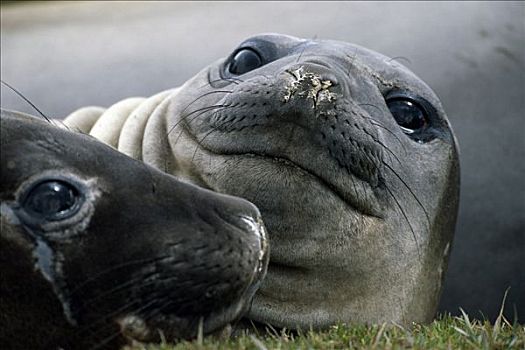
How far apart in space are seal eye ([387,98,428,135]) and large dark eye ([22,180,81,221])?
2.16 meters

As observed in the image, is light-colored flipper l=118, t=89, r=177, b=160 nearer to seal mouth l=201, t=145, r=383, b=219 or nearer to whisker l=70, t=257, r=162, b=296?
seal mouth l=201, t=145, r=383, b=219

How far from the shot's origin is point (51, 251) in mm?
3424

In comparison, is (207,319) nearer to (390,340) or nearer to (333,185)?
(390,340)

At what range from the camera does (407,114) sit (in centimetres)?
534

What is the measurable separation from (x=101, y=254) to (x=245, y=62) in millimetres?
2247

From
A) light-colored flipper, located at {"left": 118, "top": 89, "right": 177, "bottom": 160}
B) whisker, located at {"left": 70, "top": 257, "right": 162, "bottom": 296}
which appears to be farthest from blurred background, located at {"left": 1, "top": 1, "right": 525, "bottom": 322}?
whisker, located at {"left": 70, "top": 257, "right": 162, "bottom": 296}

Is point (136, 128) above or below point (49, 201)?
below

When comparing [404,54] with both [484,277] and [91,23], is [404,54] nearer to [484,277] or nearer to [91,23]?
[484,277]

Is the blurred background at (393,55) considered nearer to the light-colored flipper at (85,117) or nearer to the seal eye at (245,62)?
the light-colored flipper at (85,117)

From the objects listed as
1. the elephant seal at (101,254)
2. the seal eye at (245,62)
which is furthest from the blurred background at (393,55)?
the elephant seal at (101,254)

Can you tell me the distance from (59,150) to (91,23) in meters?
4.83

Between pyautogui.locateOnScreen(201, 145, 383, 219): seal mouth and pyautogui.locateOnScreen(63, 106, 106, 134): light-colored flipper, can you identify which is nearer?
pyautogui.locateOnScreen(201, 145, 383, 219): seal mouth

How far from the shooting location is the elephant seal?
341cm

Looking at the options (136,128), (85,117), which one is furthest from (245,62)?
(85,117)
